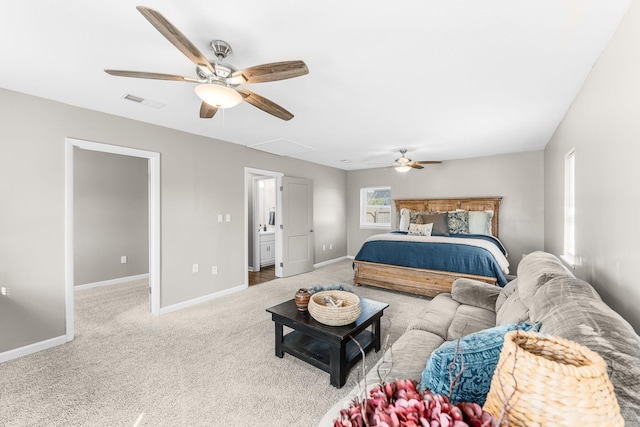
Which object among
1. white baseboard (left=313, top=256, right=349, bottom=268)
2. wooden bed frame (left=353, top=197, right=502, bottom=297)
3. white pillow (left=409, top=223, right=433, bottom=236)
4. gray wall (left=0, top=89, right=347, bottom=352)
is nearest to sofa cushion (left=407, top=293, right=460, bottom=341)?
wooden bed frame (left=353, top=197, right=502, bottom=297)

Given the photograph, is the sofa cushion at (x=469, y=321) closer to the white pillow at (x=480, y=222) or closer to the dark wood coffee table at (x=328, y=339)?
the dark wood coffee table at (x=328, y=339)

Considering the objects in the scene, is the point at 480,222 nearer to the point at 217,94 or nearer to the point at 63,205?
the point at 217,94

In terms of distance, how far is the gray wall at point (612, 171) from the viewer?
139cm

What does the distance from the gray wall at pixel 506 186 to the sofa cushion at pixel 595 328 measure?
13.4ft

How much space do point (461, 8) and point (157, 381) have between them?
3.16 metres

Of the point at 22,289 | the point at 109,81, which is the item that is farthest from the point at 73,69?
the point at 22,289

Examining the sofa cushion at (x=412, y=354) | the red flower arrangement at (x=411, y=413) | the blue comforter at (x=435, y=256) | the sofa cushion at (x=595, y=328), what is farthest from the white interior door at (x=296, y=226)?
the red flower arrangement at (x=411, y=413)

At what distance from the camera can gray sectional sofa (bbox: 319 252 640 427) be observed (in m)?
0.81

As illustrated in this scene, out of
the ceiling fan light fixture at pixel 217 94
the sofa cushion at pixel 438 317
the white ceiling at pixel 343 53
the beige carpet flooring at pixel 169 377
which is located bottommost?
the beige carpet flooring at pixel 169 377

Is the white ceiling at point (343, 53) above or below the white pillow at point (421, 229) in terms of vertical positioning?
above

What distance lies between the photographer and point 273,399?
1.86m

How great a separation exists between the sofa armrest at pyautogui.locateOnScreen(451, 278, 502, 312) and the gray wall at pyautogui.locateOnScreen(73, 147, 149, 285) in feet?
17.1

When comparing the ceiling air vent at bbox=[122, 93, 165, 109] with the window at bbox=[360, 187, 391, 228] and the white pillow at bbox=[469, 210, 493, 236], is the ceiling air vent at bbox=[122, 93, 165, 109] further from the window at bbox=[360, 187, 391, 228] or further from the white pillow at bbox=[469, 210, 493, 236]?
the white pillow at bbox=[469, 210, 493, 236]

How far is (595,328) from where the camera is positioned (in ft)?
3.23
